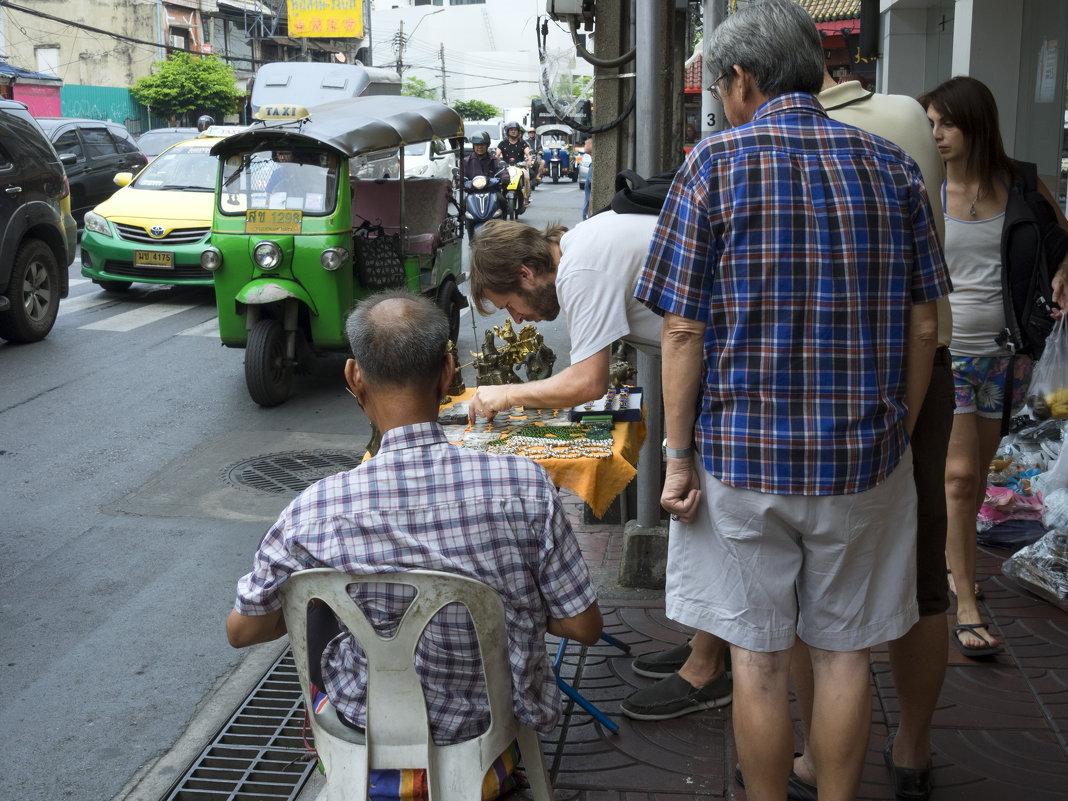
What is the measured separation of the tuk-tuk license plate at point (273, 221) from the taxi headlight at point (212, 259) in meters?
0.28

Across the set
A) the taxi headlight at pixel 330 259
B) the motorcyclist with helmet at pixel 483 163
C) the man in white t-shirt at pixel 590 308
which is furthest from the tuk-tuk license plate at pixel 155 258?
the man in white t-shirt at pixel 590 308

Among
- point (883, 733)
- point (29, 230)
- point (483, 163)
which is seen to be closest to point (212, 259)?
point (29, 230)

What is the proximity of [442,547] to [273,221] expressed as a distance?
261 inches

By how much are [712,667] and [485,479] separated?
1.69m

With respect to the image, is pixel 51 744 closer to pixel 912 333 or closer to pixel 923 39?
pixel 912 333

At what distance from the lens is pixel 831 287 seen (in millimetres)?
2328

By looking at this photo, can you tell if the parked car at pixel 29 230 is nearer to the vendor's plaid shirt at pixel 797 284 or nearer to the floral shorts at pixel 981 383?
the floral shorts at pixel 981 383

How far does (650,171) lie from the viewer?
449 cm

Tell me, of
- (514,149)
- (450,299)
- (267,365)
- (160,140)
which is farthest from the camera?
(514,149)

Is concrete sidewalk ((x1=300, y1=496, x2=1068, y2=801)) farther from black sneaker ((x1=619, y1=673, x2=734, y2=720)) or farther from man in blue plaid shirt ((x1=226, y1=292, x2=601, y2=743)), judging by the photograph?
man in blue plaid shirt ((x1=226, y1=292, x2=601, y2=743))

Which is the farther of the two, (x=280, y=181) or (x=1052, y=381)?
(x=280, y=181)

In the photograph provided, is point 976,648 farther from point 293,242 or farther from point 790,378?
point 293,242

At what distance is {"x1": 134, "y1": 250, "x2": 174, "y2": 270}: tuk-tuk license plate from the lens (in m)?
11.8

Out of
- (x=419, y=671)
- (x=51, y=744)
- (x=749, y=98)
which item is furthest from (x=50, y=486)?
(x=749, y=98)
